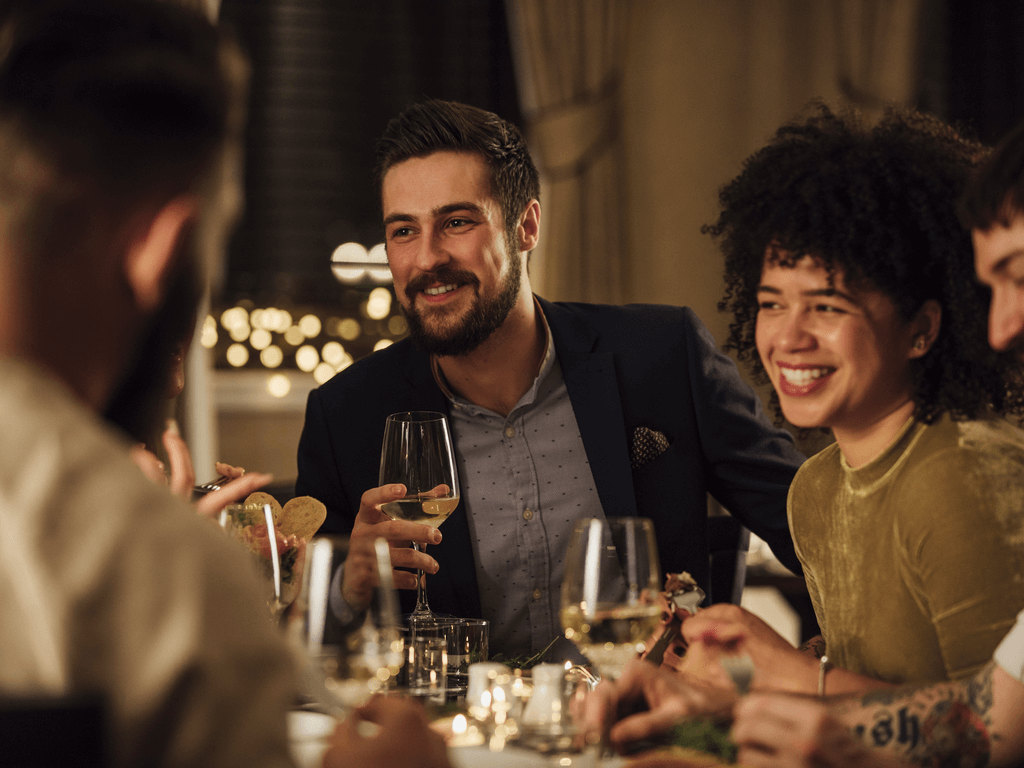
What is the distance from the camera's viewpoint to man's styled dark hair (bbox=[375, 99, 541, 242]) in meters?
2.26

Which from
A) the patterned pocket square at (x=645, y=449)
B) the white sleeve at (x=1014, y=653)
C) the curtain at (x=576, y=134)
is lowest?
the white sleeve at (x=1014, y=653)

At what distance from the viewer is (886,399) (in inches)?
52.2

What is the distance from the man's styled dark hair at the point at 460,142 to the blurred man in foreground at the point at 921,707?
1353mm

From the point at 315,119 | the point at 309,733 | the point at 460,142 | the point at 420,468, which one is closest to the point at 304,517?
the point at 420,468

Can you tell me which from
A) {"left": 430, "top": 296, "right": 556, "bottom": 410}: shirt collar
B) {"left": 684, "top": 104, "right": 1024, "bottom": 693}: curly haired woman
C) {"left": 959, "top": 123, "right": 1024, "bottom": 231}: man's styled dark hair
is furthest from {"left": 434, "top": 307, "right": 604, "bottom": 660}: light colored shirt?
{"left": 959, "top": 123, "right": 1024, "bottom": 231}: man's styled dark hair

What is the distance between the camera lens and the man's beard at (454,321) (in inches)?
88.0

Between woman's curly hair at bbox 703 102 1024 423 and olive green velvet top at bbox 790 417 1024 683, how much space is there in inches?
3.3

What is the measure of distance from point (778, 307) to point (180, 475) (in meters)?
0.95

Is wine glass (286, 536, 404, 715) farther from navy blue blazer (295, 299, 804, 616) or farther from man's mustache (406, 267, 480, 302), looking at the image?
man's mustache (406, 267, 480, 302)

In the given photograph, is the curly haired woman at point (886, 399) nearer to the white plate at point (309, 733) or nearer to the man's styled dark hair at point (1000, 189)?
the man's styled dark hair at point (1000, 189)

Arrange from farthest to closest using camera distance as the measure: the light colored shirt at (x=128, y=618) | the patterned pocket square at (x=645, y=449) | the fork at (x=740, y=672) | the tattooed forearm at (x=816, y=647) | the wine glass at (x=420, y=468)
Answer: the patterned pocket square at (x=645, y=449)
the wine glass at (x=420, y=468)
the tattooed forearm at (x=816, y=647)
the fork at (x=740, y=672)
the light colored shirt at (x=128, y=618)

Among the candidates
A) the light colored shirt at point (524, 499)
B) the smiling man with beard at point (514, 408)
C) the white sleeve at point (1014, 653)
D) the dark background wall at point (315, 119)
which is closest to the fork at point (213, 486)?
the smiling man with beard at point (514, 408)

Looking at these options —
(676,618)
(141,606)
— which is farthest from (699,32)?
(141,606)

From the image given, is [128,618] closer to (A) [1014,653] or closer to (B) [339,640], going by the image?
(B) [339,640]
